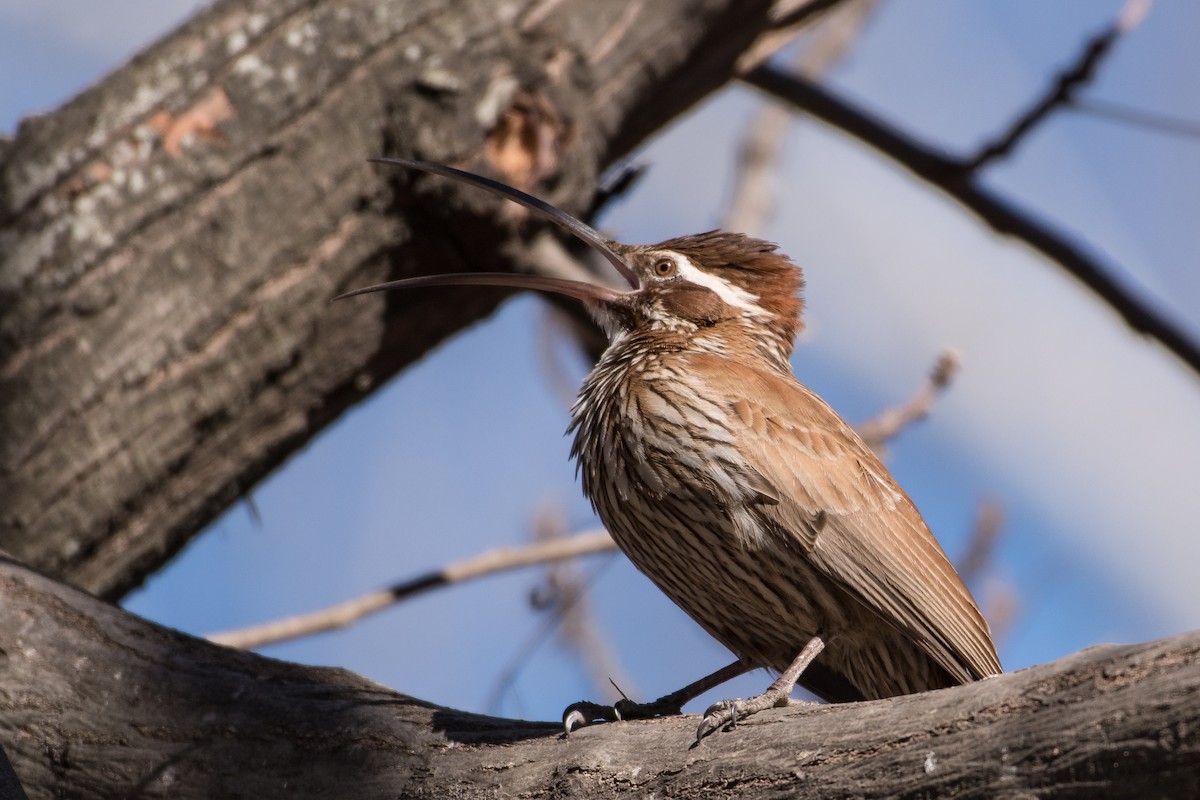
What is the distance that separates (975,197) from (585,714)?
3.31 m

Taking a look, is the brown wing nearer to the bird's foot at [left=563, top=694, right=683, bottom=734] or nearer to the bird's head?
the bird's head

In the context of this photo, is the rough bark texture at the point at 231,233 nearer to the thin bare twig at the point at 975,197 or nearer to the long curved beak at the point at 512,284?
the long curved beak at the point at 512,284

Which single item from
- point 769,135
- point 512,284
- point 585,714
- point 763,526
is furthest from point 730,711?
point 769,135

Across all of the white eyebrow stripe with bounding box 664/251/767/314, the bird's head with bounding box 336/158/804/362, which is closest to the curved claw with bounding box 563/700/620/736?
the bird's head with bounding box 336/158/804/362

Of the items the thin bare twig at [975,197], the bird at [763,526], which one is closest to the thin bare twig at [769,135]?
the thin bare twig at [975,197]

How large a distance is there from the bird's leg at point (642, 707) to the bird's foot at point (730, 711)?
1.31 ft

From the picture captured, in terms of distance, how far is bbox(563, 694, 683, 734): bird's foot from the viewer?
11.7 feet

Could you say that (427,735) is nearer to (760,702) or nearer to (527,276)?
(760,702)

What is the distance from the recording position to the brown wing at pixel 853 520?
387 centimetres

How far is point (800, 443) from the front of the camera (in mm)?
4090

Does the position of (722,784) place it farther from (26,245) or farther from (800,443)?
(26,245)

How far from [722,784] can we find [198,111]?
2897 mm

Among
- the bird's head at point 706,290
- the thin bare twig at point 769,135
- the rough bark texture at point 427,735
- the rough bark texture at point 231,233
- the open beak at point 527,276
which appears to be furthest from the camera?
the thin bare twig at point 769,135

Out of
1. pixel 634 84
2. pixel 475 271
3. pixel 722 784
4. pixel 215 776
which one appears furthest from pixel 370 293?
pixel 722 784
